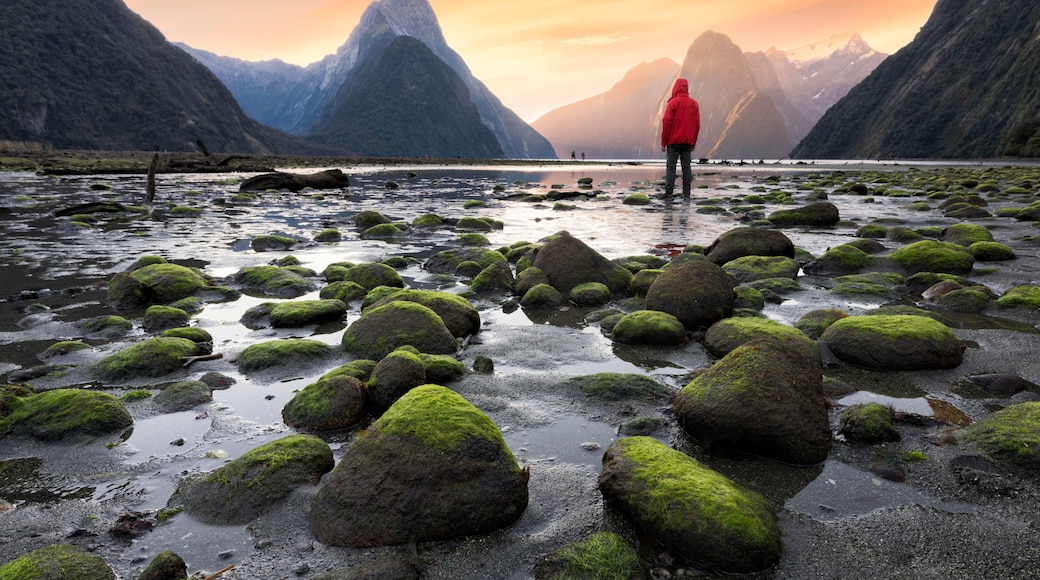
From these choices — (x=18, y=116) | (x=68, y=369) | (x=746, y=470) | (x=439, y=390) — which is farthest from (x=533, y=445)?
(x=18, y=116)

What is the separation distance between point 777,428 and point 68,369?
656 cm

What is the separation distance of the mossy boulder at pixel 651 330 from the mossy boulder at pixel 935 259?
575 cm

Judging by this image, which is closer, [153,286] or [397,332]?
[397,332]

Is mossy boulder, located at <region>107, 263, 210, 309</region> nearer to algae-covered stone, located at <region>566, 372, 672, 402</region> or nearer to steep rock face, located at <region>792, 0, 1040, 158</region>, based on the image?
algae-covered stone, located at <region>566, 372, 672, 402</region>

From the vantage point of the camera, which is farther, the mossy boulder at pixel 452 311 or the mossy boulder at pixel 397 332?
the mossy boulder at pixel 452 311

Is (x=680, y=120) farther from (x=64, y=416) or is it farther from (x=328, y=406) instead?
(x=64, y=416)

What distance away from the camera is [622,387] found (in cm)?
486

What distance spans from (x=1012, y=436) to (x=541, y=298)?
17.9 feet

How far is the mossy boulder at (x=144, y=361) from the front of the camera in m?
5.31

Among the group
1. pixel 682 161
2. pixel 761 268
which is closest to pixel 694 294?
pixel 761 268

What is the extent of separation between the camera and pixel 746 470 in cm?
369

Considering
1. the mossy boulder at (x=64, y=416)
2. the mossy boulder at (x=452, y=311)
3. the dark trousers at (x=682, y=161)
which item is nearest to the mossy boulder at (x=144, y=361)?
the mossy boulder at (x=64, y=416)

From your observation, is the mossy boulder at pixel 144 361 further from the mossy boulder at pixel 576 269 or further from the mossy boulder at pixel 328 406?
the mossy boulder at pixel 576 269

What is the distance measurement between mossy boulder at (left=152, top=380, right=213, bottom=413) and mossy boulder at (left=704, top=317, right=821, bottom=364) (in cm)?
497
